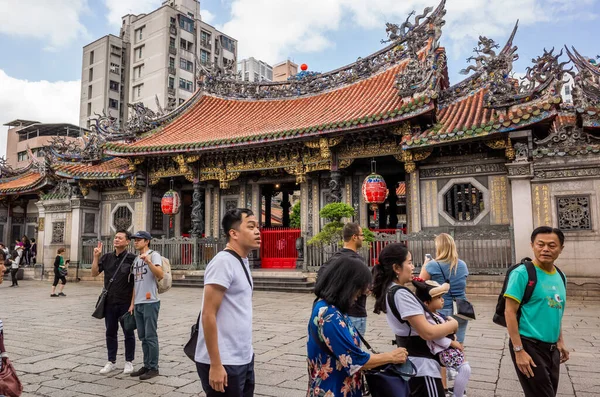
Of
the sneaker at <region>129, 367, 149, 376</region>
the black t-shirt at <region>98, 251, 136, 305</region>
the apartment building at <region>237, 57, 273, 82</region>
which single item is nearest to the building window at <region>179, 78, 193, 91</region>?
the apartment building at <region>237, 57, 273, 82</region>

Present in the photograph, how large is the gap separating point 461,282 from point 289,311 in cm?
512

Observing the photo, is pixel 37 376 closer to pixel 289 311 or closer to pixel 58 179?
pixel 289 311

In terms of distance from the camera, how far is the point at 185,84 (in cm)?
4547

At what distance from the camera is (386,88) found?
1371 centimetres

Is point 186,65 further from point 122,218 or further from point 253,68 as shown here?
point 122,218

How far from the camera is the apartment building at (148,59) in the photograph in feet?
143

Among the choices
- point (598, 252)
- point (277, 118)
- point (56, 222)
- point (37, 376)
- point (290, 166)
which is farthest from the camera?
point (56, 222)

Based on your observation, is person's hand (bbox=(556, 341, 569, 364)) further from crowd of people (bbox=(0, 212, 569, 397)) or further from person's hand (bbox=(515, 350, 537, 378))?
person's hand (bbox=(515, 350, 537, 378))

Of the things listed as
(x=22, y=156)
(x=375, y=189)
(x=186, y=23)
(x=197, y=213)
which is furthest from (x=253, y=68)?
(x=375, y=189)

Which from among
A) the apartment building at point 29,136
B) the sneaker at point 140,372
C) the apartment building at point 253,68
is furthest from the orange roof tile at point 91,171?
the apartment building at point 253,68

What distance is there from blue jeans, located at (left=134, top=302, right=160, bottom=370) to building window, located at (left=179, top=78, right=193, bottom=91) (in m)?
43.5

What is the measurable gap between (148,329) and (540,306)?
367 cm

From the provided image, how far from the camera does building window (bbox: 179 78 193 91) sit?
4497 cm

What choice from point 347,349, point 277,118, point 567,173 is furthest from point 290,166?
point 347,349
